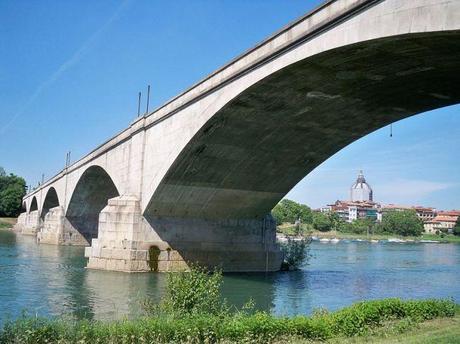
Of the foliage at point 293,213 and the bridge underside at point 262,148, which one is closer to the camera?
the bridge underside at point 262,148

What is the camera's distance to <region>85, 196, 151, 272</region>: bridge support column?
26.4 m

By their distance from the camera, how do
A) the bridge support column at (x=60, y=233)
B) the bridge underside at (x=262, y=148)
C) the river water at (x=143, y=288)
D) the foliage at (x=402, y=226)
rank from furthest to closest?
the foliage at (x=402, y=226)
the bridge support column at (x=60, y=233)
the river water at (x=143, y=288)
the bridge underside at (x=262, y=148)

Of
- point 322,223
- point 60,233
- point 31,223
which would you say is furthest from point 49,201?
point 322,223

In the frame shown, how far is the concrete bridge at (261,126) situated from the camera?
14188 millimetres

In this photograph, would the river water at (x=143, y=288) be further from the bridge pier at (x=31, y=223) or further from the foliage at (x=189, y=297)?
the bridge pier at (x=31, y=223)

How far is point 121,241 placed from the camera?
2695 centimetres

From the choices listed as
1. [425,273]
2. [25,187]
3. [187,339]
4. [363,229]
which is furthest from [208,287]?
[363,229]

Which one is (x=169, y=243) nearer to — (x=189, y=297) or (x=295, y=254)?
(x=295, y=254)

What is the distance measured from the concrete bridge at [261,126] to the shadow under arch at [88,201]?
935 cm

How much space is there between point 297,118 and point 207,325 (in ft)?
49.4

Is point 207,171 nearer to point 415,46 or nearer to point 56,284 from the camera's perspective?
point 56,284

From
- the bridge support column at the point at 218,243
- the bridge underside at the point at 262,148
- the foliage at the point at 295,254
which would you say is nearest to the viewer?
the bridge underside at the point at 262,148

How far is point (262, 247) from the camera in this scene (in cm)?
3172

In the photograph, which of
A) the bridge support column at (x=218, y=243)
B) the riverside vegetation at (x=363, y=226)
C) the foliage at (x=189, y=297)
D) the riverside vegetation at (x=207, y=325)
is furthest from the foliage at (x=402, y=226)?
the foliage at (x=189, y=297)
